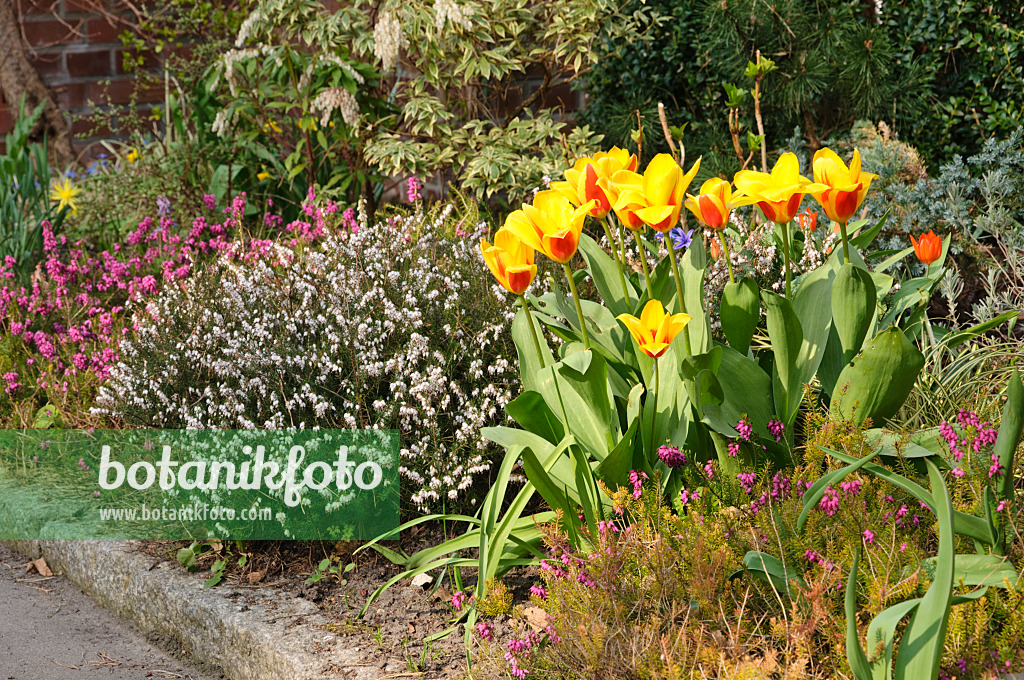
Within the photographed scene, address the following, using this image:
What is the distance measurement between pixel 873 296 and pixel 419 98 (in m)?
3.15

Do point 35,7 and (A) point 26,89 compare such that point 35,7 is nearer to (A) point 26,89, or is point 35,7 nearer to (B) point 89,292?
(A) point 26,89

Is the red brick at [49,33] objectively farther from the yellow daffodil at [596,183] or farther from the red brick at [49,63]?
the yellow daffodil at [596,183]

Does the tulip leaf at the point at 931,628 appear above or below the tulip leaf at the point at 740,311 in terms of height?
below

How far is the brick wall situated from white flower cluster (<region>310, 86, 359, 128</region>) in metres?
3.20

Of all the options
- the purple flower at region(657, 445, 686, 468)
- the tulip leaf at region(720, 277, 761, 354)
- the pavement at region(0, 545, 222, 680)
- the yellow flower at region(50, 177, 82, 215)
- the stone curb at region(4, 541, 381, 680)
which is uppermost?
the yellow flower at region(50, 177, 82, 215)

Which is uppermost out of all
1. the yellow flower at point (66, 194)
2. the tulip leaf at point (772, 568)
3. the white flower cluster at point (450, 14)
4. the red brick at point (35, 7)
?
the red brick at point (35, 7)

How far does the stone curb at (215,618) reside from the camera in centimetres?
205

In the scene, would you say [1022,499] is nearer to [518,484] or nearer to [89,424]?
[518,484]

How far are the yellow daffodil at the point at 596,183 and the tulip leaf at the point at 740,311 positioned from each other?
37 cm

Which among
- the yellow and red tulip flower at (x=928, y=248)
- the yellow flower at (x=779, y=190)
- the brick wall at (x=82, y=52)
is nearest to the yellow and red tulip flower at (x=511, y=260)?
the yellow flower at (x=779, y=190)

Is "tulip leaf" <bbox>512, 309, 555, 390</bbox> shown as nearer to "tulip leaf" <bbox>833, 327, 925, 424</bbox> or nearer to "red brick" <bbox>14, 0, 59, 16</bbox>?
"tulip leaf" <bbox>833, 327, 925, 424</bbox>

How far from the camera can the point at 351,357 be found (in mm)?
2688

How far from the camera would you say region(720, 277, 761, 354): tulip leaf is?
209 cm

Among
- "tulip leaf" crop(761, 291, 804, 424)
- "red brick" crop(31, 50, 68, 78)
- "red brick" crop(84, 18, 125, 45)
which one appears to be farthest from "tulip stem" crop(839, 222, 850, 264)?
"red brick" crop(31, 50, 68, 78)
